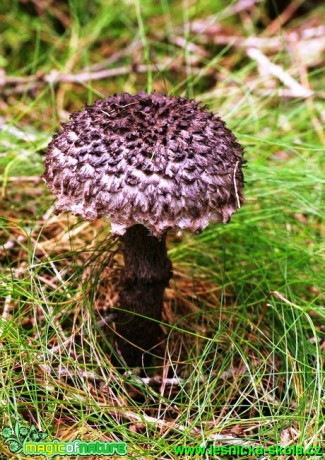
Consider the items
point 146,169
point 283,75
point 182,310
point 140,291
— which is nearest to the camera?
point 146,169

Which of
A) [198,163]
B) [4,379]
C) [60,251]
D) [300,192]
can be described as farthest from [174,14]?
[4,379]

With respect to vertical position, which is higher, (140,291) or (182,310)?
(140,291)

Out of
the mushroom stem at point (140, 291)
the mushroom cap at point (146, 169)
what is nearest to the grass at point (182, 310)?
the mushroom stem at point (140, 291)

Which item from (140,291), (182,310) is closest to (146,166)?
(140,291)

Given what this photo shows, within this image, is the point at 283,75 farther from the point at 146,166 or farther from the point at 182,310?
the point at 146,166

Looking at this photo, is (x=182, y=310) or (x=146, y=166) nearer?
(x=146, y=166)

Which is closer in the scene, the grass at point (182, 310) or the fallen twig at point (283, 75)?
the grass at point (182, 310)

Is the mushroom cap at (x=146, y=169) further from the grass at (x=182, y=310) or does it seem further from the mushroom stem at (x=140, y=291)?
the grass at (x=182, y=310)
